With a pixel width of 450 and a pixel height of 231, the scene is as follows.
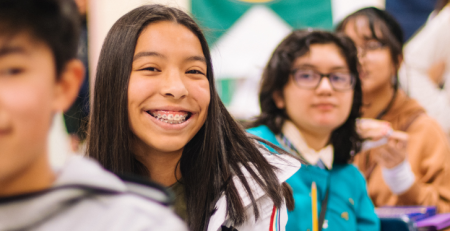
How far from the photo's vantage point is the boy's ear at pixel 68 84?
536 millimetres

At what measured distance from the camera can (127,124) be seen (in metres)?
1.01

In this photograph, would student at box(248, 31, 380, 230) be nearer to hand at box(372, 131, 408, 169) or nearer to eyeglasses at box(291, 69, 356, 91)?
eyeglasses at box(291, 69, 356, 91)

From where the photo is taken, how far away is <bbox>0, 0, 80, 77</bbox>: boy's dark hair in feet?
1.55

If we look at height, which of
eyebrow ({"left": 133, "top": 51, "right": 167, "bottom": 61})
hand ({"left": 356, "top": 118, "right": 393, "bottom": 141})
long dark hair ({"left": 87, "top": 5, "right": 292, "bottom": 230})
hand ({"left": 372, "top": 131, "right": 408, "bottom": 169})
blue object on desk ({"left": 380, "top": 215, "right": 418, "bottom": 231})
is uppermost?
eyebrow ({"left": 133, "top": 51, "right": 167, "bottom": 61})

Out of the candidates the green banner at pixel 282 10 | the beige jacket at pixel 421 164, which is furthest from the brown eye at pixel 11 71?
the green banner at pixel 282 10

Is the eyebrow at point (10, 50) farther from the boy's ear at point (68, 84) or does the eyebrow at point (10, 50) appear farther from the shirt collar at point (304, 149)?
the shirt collar at point (304, 149)

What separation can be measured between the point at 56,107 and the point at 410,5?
305 cm

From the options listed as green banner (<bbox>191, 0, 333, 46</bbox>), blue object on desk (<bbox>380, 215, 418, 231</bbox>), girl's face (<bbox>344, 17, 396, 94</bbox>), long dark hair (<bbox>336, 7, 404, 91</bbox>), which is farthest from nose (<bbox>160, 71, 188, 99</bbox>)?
green banner (<bbox>191, 0, 333, 46</bbox>)

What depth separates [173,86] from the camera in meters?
0.95

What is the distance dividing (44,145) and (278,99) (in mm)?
1134

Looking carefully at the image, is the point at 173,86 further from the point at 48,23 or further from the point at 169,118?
the point at 48,23

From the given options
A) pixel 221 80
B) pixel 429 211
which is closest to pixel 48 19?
pixel 429 211

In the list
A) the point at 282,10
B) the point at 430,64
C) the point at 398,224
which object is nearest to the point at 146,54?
the point at 398,224

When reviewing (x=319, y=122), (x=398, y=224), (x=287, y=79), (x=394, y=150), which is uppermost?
(x=287, y=79)
